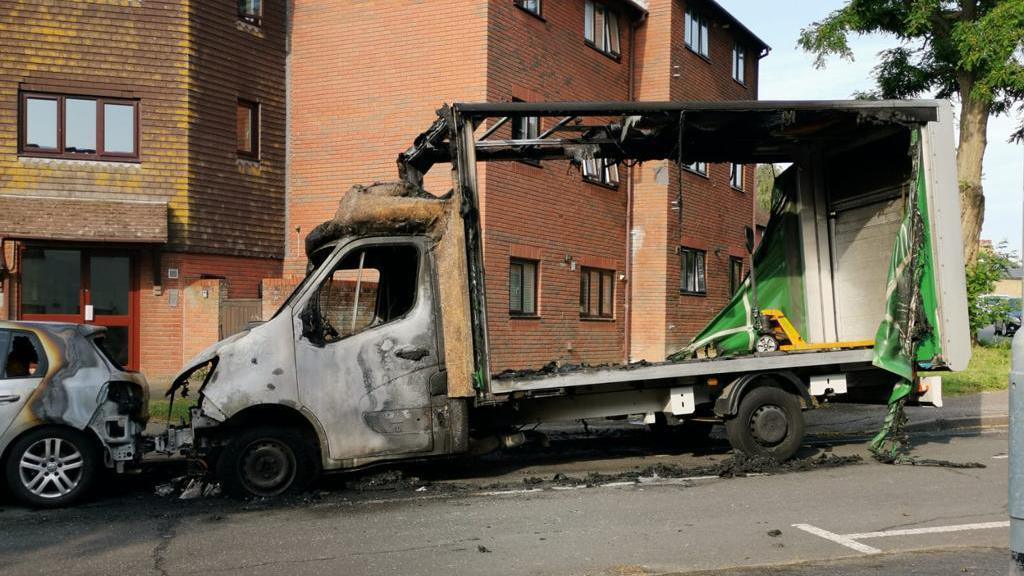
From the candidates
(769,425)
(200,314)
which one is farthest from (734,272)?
(769,425)

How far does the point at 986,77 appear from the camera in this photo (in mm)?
21750

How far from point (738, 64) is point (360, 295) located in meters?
22.7

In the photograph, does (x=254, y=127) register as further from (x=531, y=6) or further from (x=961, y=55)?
(x=961, y=55)

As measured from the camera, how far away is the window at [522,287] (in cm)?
1953

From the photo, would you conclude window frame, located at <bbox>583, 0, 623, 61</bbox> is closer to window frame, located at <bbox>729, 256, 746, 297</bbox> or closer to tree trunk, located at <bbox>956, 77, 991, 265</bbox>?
window frame, located at <bbox>729, 256, 746, 297</bbox>

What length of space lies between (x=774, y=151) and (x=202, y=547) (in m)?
7.76

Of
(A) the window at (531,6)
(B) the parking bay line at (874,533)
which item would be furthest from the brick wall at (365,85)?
(B) the parking bay line at (874,533)

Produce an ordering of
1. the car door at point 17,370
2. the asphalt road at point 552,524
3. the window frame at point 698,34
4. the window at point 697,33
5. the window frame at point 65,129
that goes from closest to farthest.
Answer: the asphalt road at point 552,524, the car door at point 17,370, the window frame at point 65,129, the window frame at point 698,34, the window at point 697,33

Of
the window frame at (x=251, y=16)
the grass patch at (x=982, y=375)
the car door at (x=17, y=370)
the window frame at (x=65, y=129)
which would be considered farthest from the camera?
the window frame at (x=251, y=16)

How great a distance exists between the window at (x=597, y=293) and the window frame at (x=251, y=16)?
28.3 feet

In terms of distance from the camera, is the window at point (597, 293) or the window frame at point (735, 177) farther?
the window frame at point (735, 177)

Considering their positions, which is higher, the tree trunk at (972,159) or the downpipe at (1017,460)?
the tree trunk at (972,159)

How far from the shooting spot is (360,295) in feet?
28.9

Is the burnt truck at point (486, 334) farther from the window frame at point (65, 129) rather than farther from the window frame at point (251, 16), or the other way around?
the window frame at point (251, 16)
